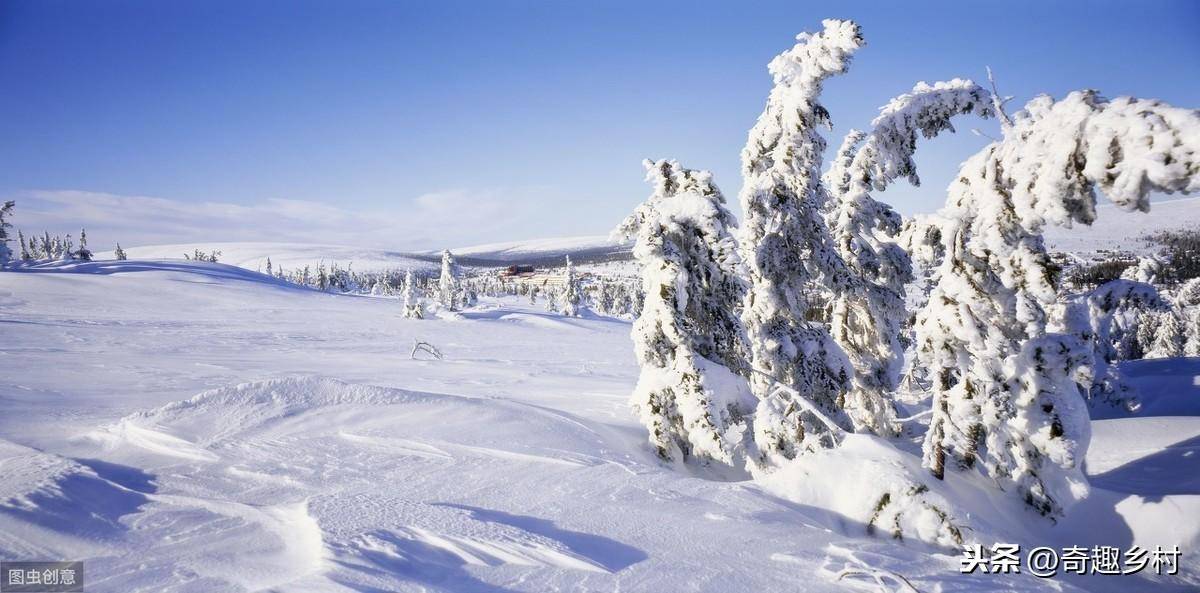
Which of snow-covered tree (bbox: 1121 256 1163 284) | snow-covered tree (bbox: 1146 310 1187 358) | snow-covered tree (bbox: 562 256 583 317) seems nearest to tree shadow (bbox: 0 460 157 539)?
snow-covered tree (bbox: 1121 256 1163 284)

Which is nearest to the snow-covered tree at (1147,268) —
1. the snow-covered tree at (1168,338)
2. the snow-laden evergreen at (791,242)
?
the snow-covered tree at (1168,338)

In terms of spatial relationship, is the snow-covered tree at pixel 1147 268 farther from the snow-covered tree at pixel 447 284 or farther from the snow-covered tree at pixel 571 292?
the snow-covered tree at pixel 571 292

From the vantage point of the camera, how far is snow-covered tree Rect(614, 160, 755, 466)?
9.28 meters

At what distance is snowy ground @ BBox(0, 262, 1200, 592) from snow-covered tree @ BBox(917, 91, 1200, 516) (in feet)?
3.40

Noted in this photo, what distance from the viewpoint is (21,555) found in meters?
4.21

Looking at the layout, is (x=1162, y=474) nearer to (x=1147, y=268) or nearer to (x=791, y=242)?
(x=791, y=242)

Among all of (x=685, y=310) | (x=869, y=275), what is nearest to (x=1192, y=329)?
(x=869, y=275)

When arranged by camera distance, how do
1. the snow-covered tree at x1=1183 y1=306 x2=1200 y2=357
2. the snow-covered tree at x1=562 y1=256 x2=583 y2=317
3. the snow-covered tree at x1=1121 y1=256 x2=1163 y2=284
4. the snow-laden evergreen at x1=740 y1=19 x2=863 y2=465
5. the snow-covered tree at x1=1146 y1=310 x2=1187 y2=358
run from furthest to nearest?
the snow-covered tree at x1=562 y1=256 x2=583 y2=317 → the snow-covered tree at x1=1146 y1=310 x2=1187 y2=358 → the snow-covered tree at x1=1183 y1=306 x2=1200 y2=357 → the snow-covered tree at x1=1121 y1=256 x2=1163 y2=284 → the snow-laden evergreen at x1=740 y1=19 x2=863 y2=465

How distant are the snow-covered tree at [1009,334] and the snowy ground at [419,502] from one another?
1.04 meters

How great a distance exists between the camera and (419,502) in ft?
17.4

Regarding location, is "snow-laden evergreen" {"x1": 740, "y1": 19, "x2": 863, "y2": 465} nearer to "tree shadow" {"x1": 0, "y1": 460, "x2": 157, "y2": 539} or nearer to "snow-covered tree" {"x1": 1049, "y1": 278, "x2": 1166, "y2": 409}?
"snow-covered tree" {"x1": 1049, "y1": 278, "x2": 1166, "y2": 409}

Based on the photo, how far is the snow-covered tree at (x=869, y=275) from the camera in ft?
34.4

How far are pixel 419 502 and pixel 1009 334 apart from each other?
7194 mm

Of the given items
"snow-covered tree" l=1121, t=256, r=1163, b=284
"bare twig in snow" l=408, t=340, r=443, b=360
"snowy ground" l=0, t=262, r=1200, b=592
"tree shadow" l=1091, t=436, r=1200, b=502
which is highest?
"snow-covered tree" l=1121, t=256, r=1163, b=284
